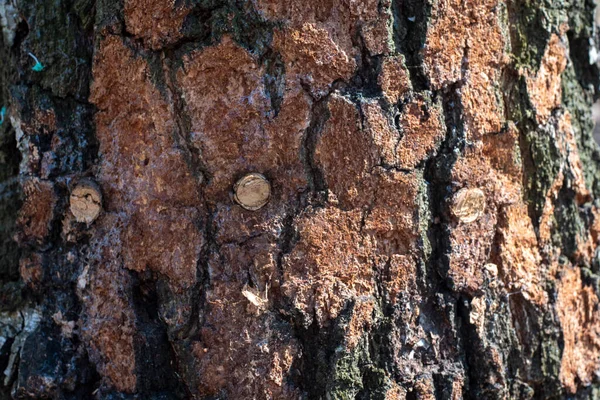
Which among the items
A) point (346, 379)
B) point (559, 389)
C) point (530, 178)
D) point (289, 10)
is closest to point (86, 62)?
point (289, 10)

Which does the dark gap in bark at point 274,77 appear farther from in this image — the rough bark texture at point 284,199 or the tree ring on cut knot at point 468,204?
Result: the tree ring on cut knot at point 468,204

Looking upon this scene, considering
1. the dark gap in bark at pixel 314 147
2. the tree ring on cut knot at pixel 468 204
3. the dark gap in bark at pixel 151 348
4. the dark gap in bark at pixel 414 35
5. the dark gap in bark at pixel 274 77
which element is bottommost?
the dark gap in bark at pixel 151 348

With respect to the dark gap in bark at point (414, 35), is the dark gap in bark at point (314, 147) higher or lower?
lower

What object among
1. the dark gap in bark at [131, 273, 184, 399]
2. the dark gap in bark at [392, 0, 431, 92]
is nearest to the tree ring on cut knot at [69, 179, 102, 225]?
the dark gap in bark at [131, 273, 184, 399]

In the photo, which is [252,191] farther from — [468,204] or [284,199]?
[468,204]

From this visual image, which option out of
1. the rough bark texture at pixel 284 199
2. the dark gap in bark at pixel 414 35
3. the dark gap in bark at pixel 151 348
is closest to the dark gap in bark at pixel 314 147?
the rough bark texture at pixel 284 199

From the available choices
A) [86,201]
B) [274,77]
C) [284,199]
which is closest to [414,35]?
[274,77]
